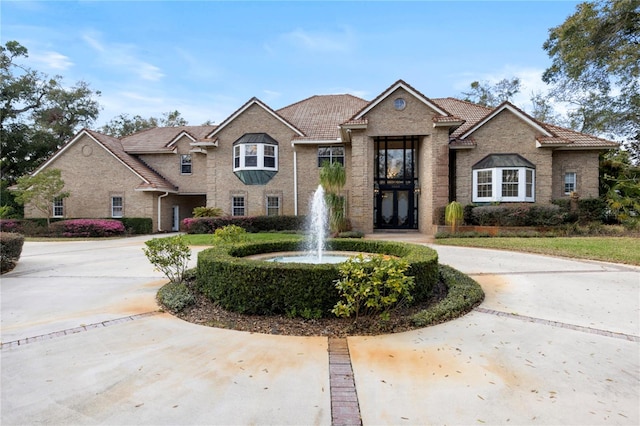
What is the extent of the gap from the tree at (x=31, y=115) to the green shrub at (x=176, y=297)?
33435mm

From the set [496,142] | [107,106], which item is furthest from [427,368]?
[107,106]

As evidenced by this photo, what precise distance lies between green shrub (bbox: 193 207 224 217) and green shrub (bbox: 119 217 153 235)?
13.3 feet

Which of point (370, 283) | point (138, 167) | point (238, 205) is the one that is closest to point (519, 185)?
point (238, 205)

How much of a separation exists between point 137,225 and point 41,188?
227 inches

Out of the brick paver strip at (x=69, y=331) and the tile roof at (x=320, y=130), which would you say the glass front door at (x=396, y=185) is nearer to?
the tile roof at (x=320, y=130)

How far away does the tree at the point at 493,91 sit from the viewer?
3806cm

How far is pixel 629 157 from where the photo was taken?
25.7m

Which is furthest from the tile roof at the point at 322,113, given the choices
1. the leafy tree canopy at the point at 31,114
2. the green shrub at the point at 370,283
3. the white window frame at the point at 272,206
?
the leafy tree canopy at the point at 31,114

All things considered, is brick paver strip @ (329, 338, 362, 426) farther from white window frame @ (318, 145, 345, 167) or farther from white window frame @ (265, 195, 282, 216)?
white window frame @ (265, 195, 282, 216)

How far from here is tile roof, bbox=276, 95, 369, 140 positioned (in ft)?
71.6

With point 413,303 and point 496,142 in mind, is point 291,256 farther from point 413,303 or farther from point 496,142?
point 496,142

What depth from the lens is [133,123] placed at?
44.1 m

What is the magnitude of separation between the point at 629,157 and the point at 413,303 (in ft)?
101

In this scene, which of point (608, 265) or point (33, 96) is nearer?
point (608, 265)
